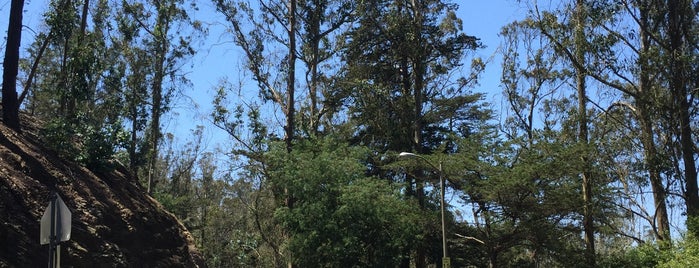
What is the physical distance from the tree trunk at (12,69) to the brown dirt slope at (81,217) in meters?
0.64

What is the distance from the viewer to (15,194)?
14.1m

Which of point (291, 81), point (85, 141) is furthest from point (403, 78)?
point (85, 141)

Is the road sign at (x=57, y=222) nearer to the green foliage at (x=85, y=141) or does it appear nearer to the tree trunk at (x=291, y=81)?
the green foliage at (x=85, y=141)

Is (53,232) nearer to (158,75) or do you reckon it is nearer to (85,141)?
(85,141)

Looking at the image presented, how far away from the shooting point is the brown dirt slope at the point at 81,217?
13.4 m

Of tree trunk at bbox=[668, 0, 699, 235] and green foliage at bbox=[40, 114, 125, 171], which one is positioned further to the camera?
tree trunk at bbox=[668, 0, 699, 235]

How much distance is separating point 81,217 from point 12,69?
20.3 feet

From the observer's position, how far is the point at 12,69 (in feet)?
61.0

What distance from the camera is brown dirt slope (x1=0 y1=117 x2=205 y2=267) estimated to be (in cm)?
1340

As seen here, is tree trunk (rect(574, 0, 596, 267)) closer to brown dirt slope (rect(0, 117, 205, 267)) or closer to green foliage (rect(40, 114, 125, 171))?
brown dirt slope (rect(0, 117, 205, 267))

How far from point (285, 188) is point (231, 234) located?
25213 mm

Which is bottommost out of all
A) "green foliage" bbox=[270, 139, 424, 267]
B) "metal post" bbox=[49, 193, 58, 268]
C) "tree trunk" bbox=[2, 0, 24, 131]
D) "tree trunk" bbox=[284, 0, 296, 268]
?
"metal post" bbox=[49, 193, 58, 268]

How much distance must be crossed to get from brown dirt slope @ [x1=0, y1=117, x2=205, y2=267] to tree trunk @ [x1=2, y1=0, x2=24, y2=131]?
25.2 inches

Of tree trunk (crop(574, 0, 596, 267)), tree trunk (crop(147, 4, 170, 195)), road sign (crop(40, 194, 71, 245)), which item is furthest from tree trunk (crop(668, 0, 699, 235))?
tree trunk (crop(147, 4, 170, 195))
